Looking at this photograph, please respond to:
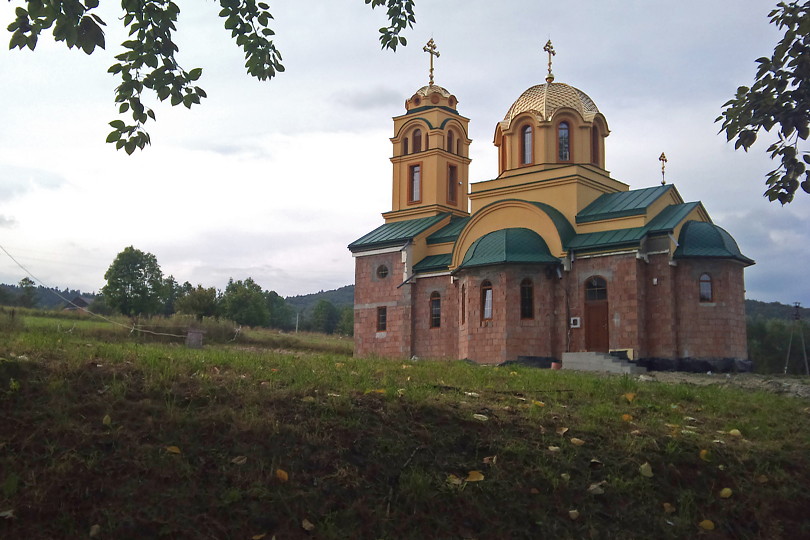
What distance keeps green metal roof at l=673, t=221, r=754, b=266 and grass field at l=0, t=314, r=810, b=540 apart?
13.2 metres

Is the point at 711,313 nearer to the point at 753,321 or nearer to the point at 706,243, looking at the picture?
the point at 706,243

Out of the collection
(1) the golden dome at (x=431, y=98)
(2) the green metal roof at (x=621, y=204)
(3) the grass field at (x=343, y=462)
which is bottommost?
(3) the grass field at (x=343, y=462)

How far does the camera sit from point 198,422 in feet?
21.0

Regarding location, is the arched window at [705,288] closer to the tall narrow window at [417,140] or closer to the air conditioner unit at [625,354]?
the air conditioner unit at [625,354]

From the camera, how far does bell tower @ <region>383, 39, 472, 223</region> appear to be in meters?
28.8

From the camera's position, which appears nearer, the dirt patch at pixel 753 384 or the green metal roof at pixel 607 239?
the dirt patch at pixel 753 384

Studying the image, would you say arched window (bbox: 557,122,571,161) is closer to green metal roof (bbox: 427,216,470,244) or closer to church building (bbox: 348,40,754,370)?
church building (bbox: 348,40,754,370)

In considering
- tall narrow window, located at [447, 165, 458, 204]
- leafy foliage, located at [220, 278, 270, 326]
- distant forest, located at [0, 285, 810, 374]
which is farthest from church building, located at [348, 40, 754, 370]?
leafy foliage, located at [220, 278, 270, 326]

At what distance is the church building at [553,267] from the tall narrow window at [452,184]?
0.58 metres

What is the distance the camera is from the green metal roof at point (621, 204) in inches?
873

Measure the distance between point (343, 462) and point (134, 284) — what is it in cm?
5085

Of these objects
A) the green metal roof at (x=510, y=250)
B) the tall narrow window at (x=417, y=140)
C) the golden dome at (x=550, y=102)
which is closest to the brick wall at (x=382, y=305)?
the green metal roof at (x=510, y=250)

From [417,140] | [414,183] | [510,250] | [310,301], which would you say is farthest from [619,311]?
[310,301]

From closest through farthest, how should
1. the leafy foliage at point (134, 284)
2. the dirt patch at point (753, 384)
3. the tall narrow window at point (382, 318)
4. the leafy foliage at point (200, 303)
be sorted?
the dirt patch at point (753, 384), the tall narrow window at point (382, 318), the leafy foliage at point (200, 303), the leafy foliage at point (134, 284)
